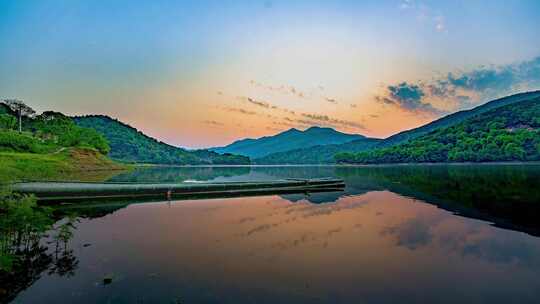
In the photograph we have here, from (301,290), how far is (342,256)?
3.91 meters

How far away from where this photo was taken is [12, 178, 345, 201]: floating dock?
25.5m

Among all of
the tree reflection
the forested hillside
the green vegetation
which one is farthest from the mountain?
the tree reflection

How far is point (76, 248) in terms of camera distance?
508 inches

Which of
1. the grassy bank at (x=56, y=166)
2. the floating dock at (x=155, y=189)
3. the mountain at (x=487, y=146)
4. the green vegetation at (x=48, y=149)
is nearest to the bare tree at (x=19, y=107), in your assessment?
the green vegetation at (x=48, y=149)

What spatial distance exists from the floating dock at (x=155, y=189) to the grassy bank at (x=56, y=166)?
18.5 feet

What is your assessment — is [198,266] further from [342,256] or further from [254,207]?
[254,207]

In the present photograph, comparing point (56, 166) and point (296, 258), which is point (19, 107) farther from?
point (296, 258)

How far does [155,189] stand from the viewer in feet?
103

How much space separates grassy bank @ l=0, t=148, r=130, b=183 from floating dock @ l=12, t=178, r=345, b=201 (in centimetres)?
563

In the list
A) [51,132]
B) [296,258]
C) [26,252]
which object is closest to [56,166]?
[51,132]

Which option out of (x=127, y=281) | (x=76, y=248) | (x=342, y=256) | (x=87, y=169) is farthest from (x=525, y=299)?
(x=87, y=169)

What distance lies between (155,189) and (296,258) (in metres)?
23.5

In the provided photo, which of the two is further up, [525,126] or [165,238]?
[525,126]

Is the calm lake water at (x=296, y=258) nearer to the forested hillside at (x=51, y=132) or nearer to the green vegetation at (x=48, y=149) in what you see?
the green vegetation at (x=48, y=149)
